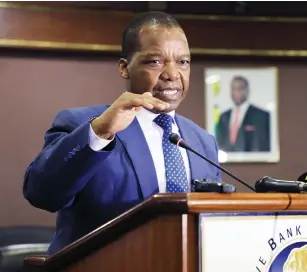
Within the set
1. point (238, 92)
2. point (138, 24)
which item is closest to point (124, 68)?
point (138, 24)

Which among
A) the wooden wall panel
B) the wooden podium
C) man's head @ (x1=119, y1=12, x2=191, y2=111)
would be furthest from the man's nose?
the wooden wall panel

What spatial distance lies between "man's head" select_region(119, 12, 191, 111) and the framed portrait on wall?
2.16 meters

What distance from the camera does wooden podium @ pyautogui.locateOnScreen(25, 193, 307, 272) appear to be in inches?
41.5

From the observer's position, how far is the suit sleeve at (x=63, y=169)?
129 cm

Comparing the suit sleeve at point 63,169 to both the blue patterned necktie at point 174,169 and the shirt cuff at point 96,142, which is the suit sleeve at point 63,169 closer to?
the shirt cuff at point 96,142

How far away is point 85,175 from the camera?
1.33 metres

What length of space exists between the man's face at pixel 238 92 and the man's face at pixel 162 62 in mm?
2228

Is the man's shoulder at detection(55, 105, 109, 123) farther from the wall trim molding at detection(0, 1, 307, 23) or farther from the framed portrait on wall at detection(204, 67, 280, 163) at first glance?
the framed portrait on wall at detection(204, 67, 280, 163)

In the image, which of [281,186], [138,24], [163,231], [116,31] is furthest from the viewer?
[116,31]

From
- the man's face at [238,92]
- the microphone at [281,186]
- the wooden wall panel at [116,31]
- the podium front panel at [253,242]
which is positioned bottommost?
the podium front panel at [253,242]

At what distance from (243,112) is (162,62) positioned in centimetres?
230

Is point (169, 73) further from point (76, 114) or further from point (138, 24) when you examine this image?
point (76, 114)

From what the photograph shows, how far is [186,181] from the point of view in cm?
159

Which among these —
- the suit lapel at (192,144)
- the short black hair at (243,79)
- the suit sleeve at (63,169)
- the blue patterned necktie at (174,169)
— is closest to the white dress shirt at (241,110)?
the short black hair at (243,79)
